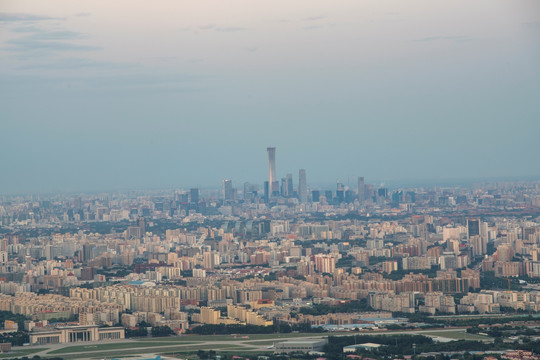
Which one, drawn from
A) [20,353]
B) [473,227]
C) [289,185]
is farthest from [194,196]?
[20,353]

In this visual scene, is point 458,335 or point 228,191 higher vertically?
point 228,191

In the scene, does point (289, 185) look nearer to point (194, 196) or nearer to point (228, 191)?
point (228, 191)

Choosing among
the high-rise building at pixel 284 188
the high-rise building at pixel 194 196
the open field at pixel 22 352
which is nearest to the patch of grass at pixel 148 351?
the open field at pixel 22 352

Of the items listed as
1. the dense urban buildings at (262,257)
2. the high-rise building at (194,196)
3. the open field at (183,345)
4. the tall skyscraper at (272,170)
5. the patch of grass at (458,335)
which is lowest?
the open field at (183,345)

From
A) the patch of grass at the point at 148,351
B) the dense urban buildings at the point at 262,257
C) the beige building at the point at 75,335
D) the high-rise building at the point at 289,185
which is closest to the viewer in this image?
the patch of grass at the point at 148,351

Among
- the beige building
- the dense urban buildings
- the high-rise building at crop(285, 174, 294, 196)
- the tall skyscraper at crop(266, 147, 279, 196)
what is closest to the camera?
the beige building

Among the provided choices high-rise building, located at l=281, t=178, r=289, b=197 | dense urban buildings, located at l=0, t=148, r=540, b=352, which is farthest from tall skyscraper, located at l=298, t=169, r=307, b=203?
high-rise building, located at l=281, t=178, r=289, b=197

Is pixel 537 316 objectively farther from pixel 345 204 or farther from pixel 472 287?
pixel 345 204

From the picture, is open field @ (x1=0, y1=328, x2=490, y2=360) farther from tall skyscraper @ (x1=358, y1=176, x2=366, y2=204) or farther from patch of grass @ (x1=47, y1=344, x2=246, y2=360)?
tall skyscraper @ (x1=358, y1=176, x2=366, y2=204)

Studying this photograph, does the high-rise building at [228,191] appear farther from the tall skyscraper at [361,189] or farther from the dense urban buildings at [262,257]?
the tall skyscraper at [361,189]

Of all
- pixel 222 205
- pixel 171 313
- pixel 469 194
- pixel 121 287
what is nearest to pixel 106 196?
pixel 222 205
